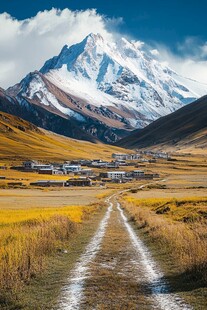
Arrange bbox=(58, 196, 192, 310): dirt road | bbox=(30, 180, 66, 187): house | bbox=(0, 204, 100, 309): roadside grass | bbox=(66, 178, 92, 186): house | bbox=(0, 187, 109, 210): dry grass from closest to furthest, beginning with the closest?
bbox=(58, 196, 192, 310): dirt road < bbox=(0, 204, 100, 309): roadside grass < bbox=(0, 187, 109, 210): dry grass < bbox=(30, 180, 66, 187): house < bbox=(66, 178, 92, 186): house

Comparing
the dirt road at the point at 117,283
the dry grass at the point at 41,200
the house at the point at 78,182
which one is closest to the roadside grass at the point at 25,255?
the dirt road at the point at 117,283

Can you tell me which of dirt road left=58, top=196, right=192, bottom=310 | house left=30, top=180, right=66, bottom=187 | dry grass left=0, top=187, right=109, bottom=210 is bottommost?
dry grass left=0, top=187, right=109, bottom=210

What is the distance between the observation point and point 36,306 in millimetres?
13086

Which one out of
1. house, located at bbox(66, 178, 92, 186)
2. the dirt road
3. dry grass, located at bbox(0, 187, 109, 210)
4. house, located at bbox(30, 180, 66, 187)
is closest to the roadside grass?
the dirt road

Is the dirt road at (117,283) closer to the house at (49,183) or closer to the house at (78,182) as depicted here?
the house at (49,183)

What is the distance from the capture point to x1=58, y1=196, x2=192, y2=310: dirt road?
524 inches

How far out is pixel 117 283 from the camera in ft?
52.4

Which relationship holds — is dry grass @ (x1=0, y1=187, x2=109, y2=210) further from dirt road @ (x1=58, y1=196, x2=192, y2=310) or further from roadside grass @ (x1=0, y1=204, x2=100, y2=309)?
dirt road @ (x1=58, y1=196, x2=192, y2=310)

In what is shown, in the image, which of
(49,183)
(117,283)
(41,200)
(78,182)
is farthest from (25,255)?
(78,182)


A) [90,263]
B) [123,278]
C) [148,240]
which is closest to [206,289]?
[123,278]

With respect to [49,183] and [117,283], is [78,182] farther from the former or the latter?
[117,283]

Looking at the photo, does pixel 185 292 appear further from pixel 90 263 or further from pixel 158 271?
pixel 90 263

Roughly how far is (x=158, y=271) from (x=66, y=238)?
1166cm

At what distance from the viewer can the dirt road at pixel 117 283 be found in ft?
43.7
